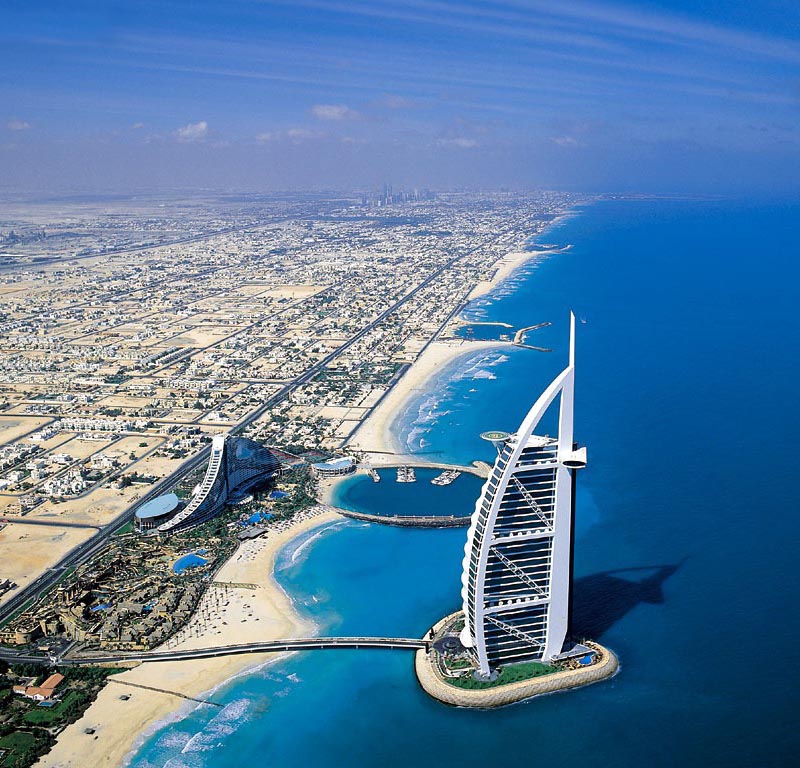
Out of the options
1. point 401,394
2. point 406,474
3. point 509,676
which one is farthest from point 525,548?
point 401,394

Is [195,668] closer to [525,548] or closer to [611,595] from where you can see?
[525,548]

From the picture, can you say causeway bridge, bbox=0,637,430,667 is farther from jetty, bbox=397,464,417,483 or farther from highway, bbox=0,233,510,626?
jetty, bbox=397,464,417,483

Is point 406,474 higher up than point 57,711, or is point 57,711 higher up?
point 406,474

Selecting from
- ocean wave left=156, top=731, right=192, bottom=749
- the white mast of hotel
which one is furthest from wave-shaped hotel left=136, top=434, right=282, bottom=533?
the white mast of hotel

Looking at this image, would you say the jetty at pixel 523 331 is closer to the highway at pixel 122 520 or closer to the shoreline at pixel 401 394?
the shoreline at pixel 401 394

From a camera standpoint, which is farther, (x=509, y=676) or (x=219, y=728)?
(x=509, y=676)

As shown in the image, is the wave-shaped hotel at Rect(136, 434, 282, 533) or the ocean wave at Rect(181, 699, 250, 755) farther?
the wave-shaped hotel at Rect(136, 434, 282, 533)
